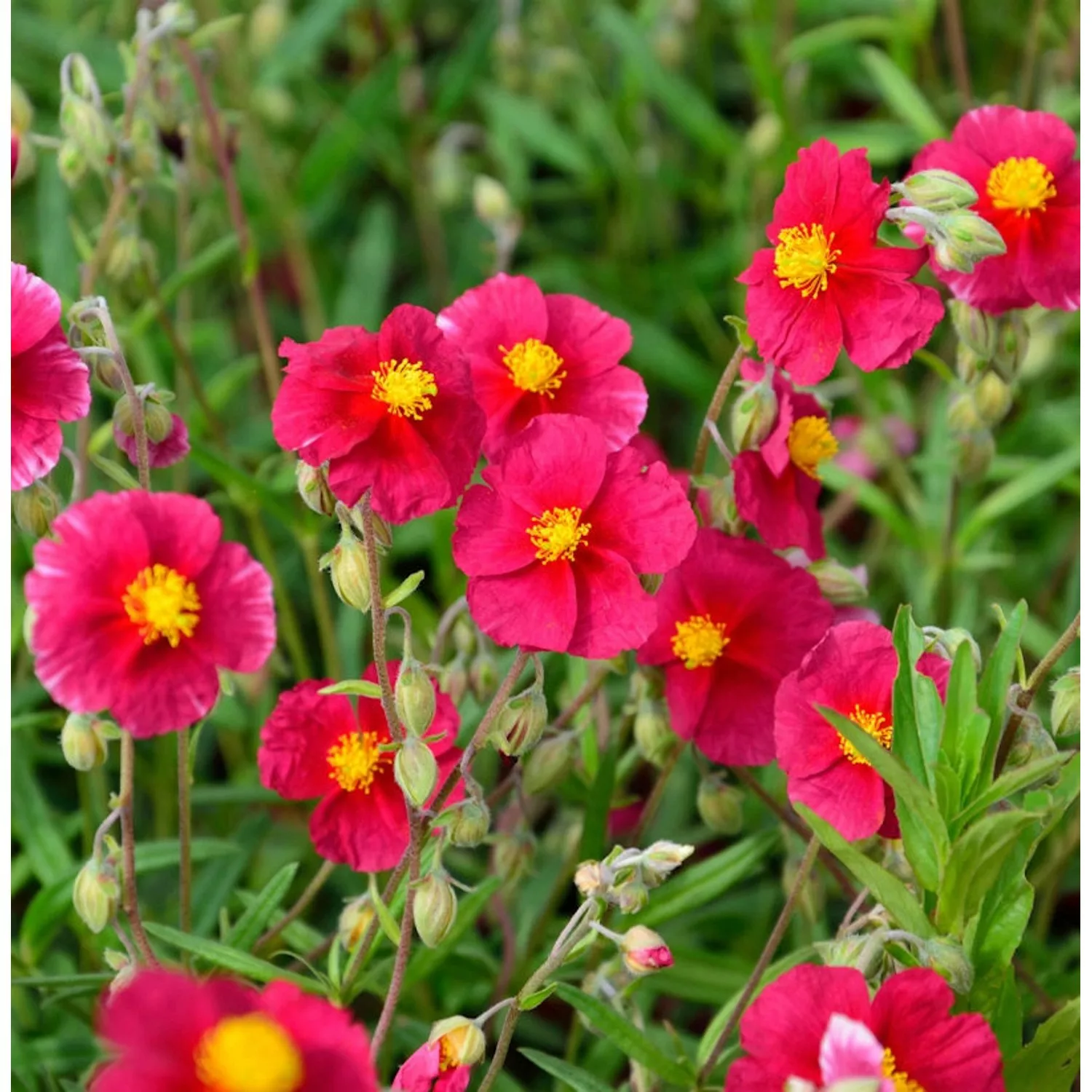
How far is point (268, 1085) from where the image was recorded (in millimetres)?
980

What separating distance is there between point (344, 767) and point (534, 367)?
0.43 meters

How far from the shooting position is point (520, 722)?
1.23m

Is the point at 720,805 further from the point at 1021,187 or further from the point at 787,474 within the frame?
the point at 1021,187

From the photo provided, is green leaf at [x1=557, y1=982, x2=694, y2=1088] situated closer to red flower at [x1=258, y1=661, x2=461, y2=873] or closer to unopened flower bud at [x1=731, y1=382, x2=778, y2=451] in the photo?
red flower at [x1=258, y1=661, x2=461, y2=873]

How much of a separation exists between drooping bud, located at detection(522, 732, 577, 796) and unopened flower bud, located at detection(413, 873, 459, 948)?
269 mm

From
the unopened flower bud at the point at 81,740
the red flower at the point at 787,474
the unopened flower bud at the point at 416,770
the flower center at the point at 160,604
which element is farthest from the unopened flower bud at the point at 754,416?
the unopened flower bud at the point at 81,740

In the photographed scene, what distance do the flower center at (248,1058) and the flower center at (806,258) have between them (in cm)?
78

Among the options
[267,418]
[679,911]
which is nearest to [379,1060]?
[679,911]

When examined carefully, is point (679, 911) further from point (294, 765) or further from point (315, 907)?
point (315, 907)

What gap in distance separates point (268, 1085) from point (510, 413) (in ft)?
2.21

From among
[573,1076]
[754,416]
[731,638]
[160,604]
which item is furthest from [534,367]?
[573,1076]

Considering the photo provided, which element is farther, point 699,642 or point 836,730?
point 699,642

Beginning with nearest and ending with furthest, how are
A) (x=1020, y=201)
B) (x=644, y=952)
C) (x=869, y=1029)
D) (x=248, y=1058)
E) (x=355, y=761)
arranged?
(x=248, y=1058) → (x=869, y=1029) → (x=644, y=952) → (x=355, y=761) → (x=1020, y=201)

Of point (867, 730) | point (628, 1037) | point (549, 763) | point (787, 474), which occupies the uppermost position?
point (787, 474)
